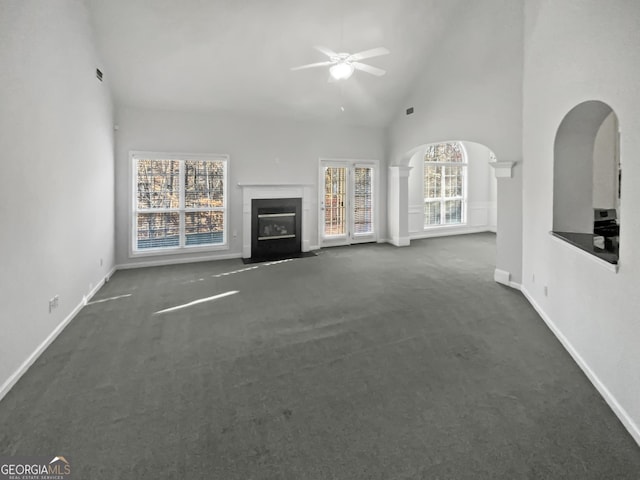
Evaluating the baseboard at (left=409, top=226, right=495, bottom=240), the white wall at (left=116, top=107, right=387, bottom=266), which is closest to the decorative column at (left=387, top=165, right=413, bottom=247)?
the white wall at (left=116, top=107, right=387, bottom=266)

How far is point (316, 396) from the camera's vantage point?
2279mm

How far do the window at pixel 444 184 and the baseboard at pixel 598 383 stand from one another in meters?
6.36

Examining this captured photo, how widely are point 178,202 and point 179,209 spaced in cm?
14

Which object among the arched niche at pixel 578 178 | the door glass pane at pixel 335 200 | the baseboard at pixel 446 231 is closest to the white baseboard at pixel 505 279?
the arched niche at pixel 578 178

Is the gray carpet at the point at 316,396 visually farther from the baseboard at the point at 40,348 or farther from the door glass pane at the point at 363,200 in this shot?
the door glass pane at the point at 363,200

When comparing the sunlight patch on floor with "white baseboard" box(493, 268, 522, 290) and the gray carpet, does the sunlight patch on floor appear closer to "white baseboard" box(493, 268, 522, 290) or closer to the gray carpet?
the gray carpet

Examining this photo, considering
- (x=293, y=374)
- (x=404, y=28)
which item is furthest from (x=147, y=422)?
(x=404, y=28)

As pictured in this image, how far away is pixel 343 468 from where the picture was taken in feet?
5.49

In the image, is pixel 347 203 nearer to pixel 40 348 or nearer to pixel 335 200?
pixel 335 200

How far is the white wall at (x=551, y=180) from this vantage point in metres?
1.98

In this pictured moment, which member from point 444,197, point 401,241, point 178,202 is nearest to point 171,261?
point 178,202

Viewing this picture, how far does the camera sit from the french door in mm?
7852

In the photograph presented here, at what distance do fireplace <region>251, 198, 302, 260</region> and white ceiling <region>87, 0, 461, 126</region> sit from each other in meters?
1.89

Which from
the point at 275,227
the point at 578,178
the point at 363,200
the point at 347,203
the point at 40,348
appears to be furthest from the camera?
the point at 363,200
